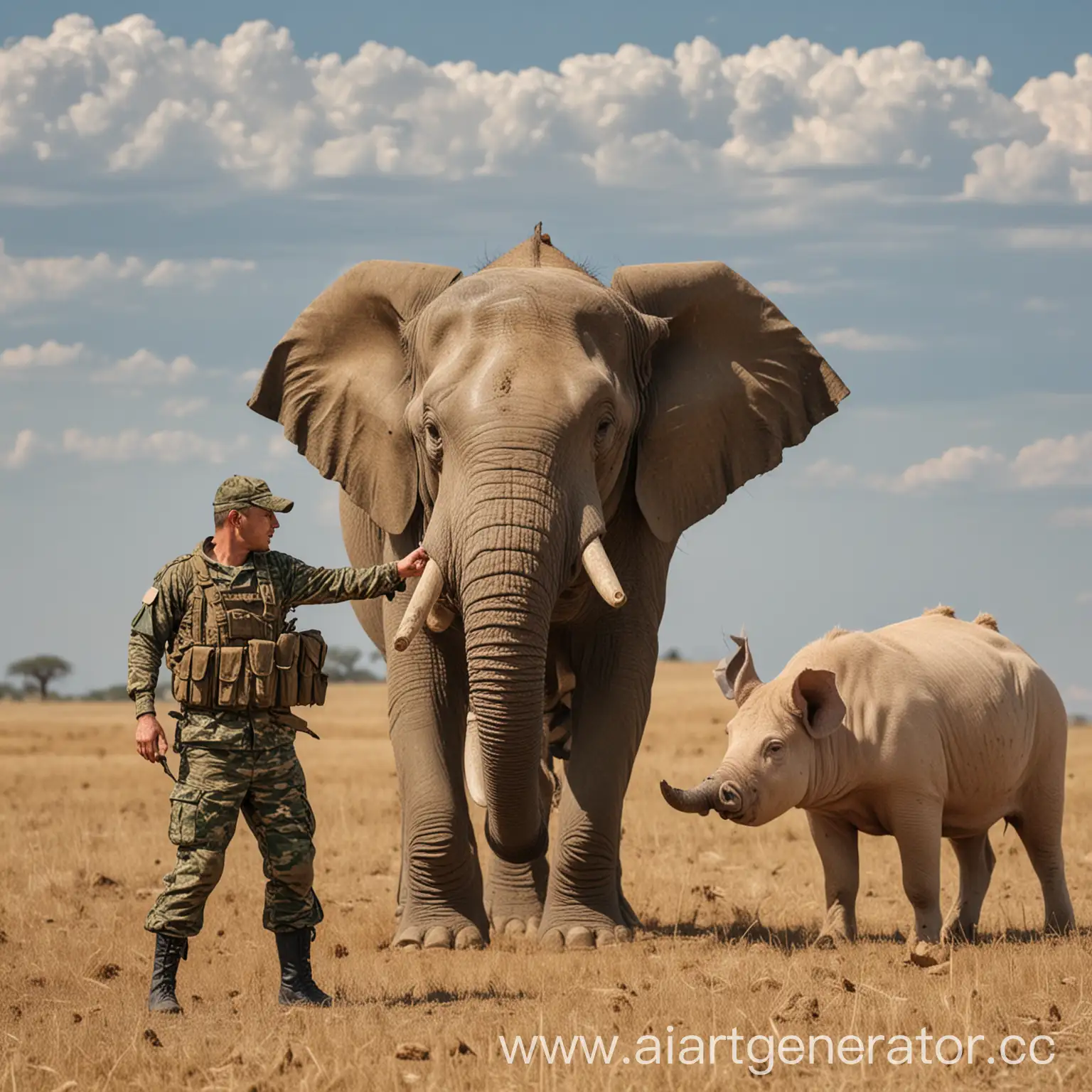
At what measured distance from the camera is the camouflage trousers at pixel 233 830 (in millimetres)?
9102

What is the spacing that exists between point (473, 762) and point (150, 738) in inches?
114

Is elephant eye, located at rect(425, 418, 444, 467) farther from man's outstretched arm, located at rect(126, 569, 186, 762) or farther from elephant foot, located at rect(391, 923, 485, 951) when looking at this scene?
elephant foot, located at rect(391, 923, 485, 951)

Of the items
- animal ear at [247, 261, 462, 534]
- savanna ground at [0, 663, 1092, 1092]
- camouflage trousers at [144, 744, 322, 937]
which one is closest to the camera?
savanna ground at [0, 663, 1092, 1092]

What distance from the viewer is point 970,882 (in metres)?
12.4

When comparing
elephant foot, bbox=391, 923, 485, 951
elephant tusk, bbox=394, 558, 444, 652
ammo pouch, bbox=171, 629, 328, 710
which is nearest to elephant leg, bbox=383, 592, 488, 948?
elephant foot, bbox=391, 923, 485, 951

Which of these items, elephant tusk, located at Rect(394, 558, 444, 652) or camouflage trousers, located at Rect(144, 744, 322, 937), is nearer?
camouflage trousers, located at Rect(144, 744, 322, 937)

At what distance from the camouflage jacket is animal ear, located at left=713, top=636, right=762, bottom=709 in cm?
295

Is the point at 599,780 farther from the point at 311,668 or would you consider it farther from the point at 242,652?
the point at 242,652

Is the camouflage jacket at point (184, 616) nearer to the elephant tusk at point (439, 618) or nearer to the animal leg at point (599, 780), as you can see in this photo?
the elephant tusk at point (439, 618)

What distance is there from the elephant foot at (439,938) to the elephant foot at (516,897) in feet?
4.21

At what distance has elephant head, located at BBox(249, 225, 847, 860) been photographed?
1014 cm

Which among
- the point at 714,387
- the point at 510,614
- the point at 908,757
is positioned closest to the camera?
the point at 510,614

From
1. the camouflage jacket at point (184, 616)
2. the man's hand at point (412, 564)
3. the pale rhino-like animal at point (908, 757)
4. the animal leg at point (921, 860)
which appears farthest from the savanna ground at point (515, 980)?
the man's hand at point (412, 564)

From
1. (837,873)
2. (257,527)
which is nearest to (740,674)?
(837,873)
